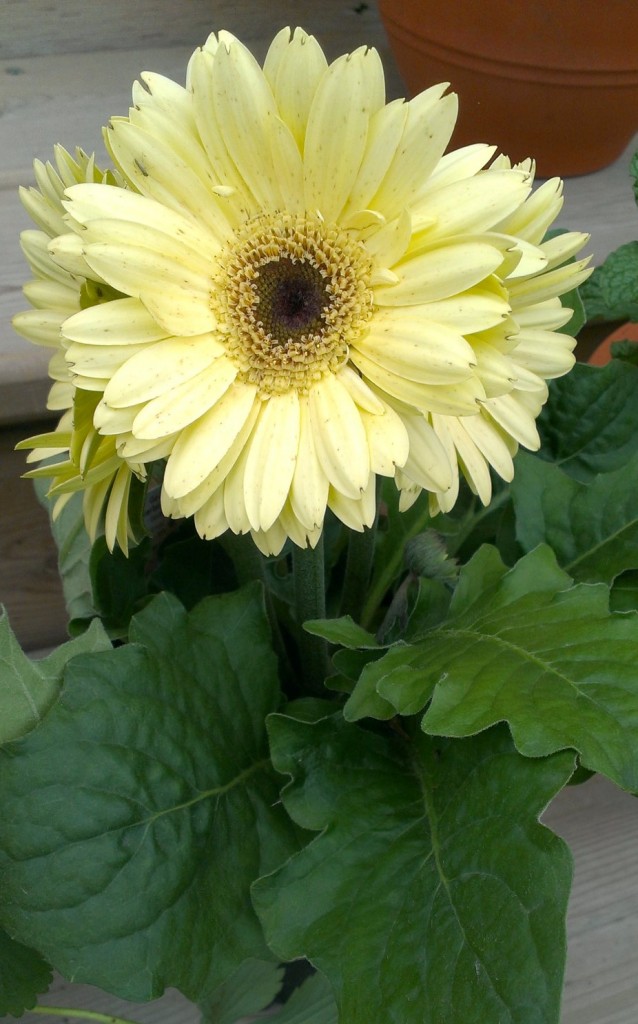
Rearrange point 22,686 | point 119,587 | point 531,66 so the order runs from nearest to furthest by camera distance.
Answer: point 22,686 → point 119,587 → point 531,66

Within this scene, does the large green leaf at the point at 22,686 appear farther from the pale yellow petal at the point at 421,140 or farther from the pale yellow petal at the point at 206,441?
the pale yellow petal at the point at 421,140

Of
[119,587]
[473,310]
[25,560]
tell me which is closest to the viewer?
[473,310]

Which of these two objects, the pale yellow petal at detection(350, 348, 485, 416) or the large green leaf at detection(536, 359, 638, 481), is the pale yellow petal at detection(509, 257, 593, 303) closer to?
the pale yellow petal at detection(350, 348, 485, 416)

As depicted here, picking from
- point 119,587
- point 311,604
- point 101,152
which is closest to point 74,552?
point 119,587

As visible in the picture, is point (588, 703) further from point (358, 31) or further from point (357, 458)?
point (358, 31)

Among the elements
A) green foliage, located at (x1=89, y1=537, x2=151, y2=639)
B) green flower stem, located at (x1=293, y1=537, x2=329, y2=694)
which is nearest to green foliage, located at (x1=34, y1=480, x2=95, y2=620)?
green foliage, located at (x1=89, y1=537, x2=151, y2=639)

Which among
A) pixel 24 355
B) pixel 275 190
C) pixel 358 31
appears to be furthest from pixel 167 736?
pixel 358 31

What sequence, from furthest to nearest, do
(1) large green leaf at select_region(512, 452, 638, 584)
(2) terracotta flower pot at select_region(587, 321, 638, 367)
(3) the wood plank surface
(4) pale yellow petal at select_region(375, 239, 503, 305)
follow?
(2) terracotta flower pot at select_region(587, 321, 638, 367), (3) the wood plank surface, (1) large green leaf at select_region(512, 452, 638, 584), (4) pale yellow petal at select_region(375, 239, 503, 305)

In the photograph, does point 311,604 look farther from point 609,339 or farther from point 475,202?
point 609,339
